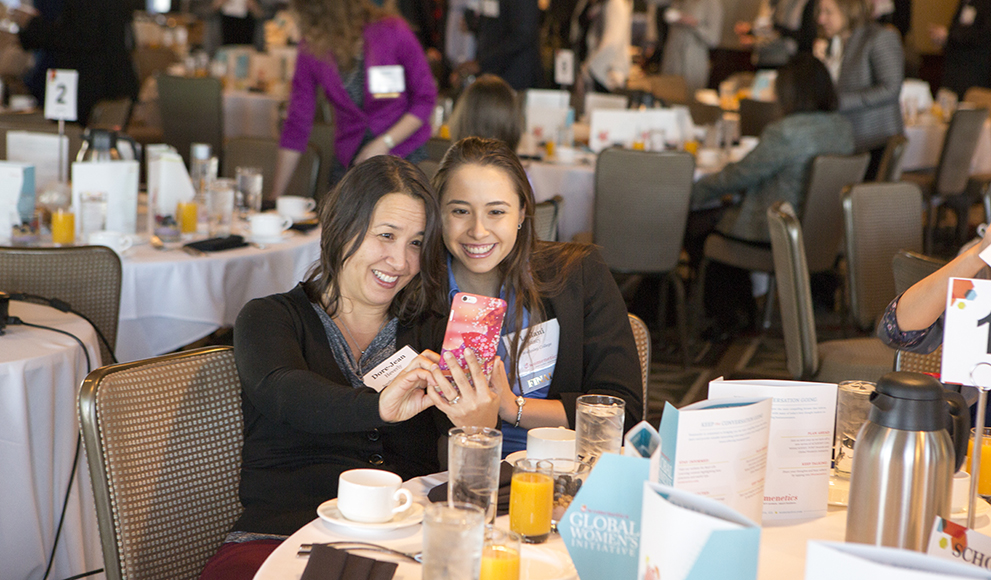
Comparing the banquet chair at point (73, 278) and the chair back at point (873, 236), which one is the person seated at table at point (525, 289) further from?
the chair back at point (873, 236)

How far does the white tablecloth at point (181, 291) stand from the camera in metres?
2.98

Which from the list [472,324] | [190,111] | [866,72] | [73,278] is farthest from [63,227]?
[866,72]

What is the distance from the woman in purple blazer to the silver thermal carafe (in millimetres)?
3252

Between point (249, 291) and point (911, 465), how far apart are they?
7.92 feet

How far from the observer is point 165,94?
21.8 ft

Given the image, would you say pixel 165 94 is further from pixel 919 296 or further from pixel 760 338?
pixel 919 296

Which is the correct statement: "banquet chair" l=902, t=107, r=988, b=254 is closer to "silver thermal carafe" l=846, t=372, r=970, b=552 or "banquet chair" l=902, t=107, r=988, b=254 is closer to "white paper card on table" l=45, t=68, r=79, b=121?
"white paper card on table" l=45, t=68, r=79, b=121

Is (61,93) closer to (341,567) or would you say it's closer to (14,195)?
(14,195)

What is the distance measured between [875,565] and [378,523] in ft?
2.36

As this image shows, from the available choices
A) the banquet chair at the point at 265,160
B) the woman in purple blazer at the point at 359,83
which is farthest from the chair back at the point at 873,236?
the banquet chair at the point at 265,160

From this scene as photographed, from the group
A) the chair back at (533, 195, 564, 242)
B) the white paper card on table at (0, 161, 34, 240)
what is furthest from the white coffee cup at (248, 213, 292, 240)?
the chair back at (533, 195, 564, 242)

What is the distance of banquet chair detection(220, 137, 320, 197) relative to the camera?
14.8 feet

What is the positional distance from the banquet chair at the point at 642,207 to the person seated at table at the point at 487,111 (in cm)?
54

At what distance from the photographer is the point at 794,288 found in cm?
296
